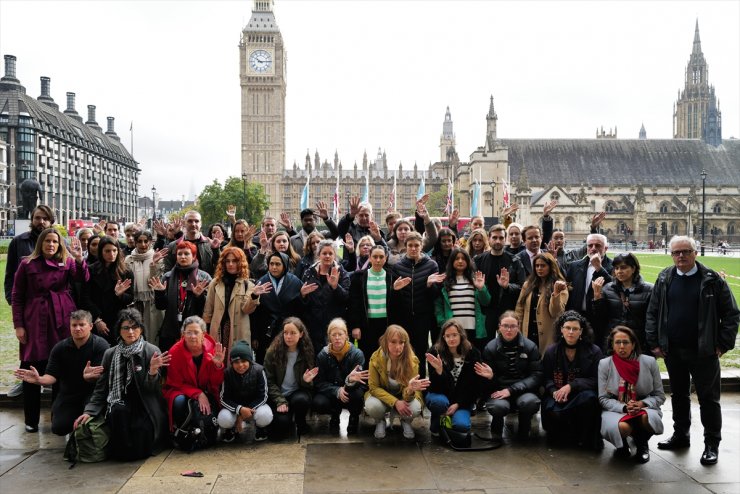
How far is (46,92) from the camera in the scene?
8994 centimetres

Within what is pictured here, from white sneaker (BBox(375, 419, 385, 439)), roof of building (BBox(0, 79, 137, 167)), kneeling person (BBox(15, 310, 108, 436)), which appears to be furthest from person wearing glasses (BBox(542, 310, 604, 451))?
roof of building (BBox(0, 79, 137, 167))

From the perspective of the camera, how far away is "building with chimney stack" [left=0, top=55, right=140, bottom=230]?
222ft

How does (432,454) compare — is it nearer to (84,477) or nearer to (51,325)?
(84,477)

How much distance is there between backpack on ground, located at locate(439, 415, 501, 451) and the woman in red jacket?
2102mm

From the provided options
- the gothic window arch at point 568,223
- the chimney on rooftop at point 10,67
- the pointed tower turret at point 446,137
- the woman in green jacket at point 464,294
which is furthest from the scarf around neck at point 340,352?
the pointed tower turret at point 446,137

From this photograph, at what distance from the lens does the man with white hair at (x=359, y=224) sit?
321 inches

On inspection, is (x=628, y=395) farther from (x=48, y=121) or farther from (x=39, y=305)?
(x=48, y=121)

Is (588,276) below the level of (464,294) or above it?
above

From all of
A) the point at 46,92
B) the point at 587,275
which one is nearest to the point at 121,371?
the point at 587,275

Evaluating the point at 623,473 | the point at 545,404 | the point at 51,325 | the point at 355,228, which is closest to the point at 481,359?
the point at 545,404

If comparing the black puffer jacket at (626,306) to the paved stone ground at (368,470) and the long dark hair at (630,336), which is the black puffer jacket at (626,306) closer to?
the long dark hair at (630,336)

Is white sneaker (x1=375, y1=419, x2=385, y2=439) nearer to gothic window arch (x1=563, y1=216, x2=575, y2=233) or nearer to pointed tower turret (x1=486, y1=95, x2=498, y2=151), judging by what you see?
gothic window arch (x1=563, y1=216, x2=575, y2=233)

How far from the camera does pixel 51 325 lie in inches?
239

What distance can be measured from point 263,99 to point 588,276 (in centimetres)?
9277
